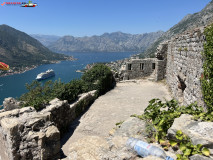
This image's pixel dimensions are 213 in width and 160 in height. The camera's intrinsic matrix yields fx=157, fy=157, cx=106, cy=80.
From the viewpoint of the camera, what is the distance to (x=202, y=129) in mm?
2900

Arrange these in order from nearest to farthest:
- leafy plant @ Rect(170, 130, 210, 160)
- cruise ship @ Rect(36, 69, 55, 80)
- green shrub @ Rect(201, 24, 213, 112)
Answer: leafy plant @ Rect(170, 130, 210, 160) → green shrub @ Rect(201, 24, 213, 112) → cruise ship @ Rect(36, 69, 55, 80)

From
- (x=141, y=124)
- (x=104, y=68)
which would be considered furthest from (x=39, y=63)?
(x=141, y=124)

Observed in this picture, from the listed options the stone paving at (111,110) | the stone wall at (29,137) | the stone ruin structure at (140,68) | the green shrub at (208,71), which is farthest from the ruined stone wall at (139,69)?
the stone wall at (29,137)

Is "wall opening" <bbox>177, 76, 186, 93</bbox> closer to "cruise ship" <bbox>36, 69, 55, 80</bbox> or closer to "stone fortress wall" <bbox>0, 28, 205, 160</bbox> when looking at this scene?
"stone fortress wall" <bbox>0, 28, 205, 160</bbox>

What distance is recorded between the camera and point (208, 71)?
4824 millimetres

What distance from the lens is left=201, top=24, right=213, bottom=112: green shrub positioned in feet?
15.1

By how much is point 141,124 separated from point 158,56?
11.5 m

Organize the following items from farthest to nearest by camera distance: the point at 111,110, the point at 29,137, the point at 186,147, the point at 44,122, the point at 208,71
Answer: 1. the point at 111,110
2. the point at 44,122
3. the point at 208,71
4. the point at 29,137
5. the point at 186,147

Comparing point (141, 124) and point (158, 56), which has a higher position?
point (158, 56)

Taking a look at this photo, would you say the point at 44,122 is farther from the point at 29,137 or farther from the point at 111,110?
the point at 111,110

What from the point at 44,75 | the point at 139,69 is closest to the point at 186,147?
the point at 139,69

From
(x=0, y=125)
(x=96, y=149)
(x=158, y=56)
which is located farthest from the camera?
(x=158, y=56)

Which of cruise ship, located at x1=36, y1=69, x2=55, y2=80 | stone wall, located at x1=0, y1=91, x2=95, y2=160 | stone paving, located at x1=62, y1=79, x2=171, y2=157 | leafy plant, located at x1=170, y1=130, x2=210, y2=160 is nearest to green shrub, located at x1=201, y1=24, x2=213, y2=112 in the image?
stone paving, located at x1=62, y1=79, x2=171, y2=157

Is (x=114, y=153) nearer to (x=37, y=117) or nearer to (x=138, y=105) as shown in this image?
(x=37, y=117)
